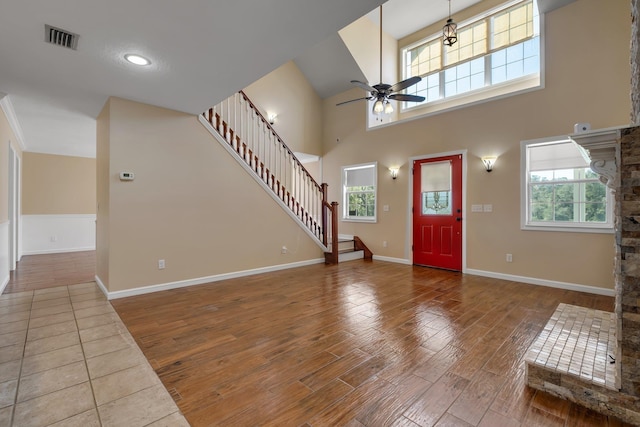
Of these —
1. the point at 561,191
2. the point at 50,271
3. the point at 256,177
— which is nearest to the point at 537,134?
the point at 561,191

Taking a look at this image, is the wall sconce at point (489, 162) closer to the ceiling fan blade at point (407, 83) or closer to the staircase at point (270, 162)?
the ceiling fan blade at point (407, 83)

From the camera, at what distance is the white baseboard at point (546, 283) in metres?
3.94

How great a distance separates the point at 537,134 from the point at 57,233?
10.6 m

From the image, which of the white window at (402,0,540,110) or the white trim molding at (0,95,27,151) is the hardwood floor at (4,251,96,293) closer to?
the white trim molding at (0,95,27,151)

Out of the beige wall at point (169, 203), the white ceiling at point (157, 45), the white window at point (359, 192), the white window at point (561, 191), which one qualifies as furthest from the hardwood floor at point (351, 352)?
the white window at point (359, 192)

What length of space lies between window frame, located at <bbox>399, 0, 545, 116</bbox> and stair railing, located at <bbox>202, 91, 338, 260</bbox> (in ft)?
9.20

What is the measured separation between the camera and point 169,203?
4.14 metres

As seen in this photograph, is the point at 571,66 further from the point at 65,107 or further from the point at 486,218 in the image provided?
the point at 65,107

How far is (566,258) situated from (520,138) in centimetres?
193

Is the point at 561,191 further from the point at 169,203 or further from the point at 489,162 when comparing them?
the point at 169,203

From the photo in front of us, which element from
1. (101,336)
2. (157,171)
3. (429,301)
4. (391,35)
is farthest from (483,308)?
(391,35)

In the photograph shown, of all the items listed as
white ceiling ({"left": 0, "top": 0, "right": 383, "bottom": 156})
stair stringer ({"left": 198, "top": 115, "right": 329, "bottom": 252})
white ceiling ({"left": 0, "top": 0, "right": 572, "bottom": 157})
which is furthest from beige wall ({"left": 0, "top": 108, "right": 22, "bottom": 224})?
stair stringer ({"left": 198, "top": 115, "right": 329, "bottom": 252})

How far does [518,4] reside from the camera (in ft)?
16.5

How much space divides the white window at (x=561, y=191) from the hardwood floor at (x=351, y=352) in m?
1.02
